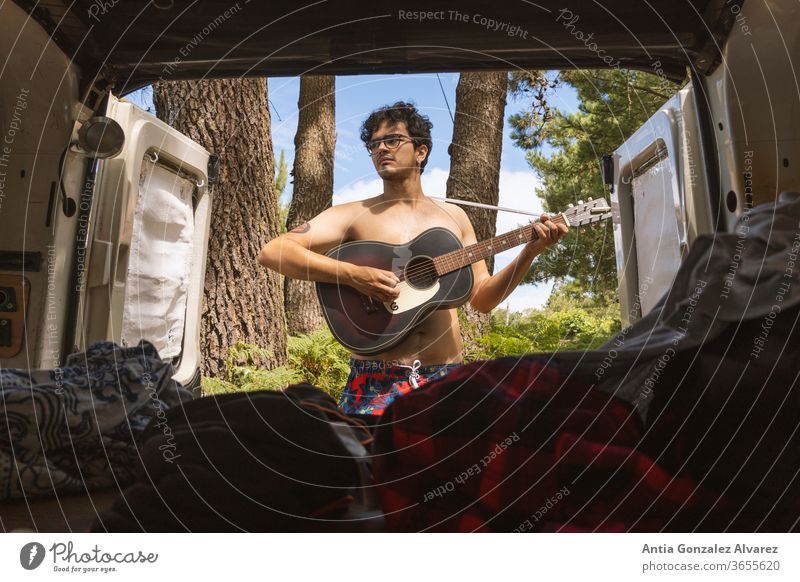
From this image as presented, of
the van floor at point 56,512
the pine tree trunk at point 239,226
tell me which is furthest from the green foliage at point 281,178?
the van floor at point 56,512

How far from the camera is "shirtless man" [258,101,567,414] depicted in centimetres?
75

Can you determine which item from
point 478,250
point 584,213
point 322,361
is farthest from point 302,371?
point 584,213

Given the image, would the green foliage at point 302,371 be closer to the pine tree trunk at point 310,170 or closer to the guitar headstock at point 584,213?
the pine tree trunk at point 310,170

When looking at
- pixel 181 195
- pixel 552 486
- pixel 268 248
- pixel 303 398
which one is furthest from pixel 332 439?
pixel 181 195

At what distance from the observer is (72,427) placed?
24.5 inches

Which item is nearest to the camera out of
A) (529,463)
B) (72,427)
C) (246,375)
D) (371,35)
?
(529,463)

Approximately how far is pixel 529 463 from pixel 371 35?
1.62 ft

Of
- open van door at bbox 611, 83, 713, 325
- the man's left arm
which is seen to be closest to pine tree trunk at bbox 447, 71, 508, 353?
the man's left arm

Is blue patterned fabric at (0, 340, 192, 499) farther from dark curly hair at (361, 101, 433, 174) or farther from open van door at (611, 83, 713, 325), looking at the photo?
open van door at (611, 83, 713, 325)

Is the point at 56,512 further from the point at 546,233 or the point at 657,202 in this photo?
the point at 657,202

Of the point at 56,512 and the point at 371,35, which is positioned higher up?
the point at 371,35

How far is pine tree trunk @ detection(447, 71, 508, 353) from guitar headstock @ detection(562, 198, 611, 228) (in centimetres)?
9

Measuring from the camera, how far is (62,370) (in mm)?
701

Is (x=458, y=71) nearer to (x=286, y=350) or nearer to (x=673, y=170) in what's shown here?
(x=673, y=170)
